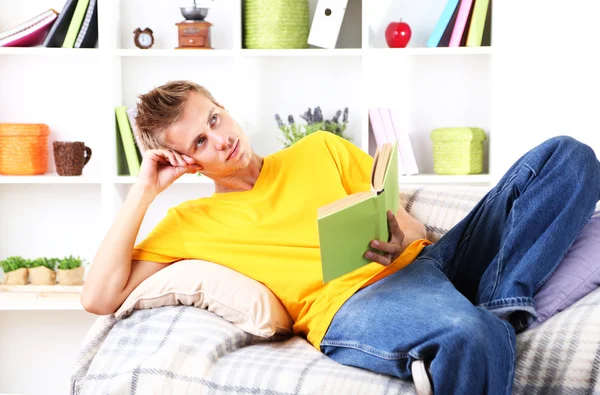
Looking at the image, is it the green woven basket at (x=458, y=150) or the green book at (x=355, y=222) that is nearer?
the green book at (x=355, y=222)

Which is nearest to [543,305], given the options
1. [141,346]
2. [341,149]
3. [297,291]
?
[297,291]

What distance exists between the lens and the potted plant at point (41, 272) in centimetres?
290

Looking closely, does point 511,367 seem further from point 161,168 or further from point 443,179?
point 443,179

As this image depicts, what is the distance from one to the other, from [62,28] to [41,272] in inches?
35.8

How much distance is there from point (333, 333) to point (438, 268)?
0.96 feet

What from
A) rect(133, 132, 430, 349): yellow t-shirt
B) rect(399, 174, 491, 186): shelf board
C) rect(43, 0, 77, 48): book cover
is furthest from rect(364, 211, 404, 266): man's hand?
rect(43, 0, 77, 48): book cover

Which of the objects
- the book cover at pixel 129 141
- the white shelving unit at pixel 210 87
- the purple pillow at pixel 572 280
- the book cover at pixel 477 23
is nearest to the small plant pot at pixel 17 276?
the white shelving unit at pixel 210 87

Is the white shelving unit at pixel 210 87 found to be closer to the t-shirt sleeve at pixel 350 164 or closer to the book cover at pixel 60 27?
the book cover at pixel 60 27

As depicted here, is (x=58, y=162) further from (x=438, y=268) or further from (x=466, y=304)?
(x=466, y=304)

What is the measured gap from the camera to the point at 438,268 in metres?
1.74

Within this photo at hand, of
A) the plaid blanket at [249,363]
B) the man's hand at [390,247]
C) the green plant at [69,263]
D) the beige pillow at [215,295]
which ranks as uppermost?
the man's hand at [390,247]

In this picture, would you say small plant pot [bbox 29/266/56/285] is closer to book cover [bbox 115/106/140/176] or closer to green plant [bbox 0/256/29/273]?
green plant [bbox 0/256/29/273]

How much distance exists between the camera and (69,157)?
9.67 feet

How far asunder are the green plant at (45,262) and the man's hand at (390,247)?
1.68 meters
